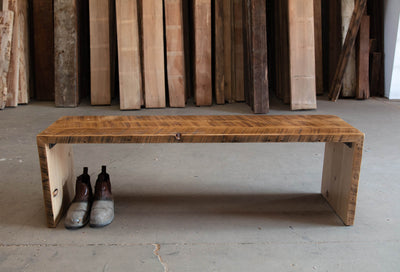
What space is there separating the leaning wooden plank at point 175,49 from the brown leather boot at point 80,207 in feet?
9.44

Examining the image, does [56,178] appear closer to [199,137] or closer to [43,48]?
[199,137]

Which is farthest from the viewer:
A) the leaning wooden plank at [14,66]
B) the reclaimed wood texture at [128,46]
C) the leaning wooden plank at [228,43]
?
the leaning wooden plank at [228,43]

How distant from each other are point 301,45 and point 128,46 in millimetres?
1921

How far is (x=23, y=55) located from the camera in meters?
5.45

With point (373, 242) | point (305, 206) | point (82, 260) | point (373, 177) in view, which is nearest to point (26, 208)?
point (82, 260)

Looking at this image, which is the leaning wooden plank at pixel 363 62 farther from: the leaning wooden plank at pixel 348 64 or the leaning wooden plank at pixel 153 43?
the leaning wooden plank at pixel 153 43

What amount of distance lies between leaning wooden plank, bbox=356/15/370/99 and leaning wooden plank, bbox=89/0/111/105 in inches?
122

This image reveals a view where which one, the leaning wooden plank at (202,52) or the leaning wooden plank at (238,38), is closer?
the leaning wooden plank at (202,52)

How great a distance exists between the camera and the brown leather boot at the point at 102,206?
7.46 feet

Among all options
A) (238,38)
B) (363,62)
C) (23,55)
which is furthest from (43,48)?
(363,62)

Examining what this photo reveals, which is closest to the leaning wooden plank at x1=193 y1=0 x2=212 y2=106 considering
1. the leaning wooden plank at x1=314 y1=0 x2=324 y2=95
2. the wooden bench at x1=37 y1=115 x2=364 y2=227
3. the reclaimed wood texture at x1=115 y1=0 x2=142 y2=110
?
the reclaimed wood texture at x1=115 y1=0 x2=142 y2=110

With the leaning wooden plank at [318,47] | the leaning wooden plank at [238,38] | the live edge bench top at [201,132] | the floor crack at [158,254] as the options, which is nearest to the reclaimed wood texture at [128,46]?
the leaning wooden plank at [238,38]

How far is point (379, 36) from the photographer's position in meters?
5.98

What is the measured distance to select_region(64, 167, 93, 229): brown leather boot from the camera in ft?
7.41
